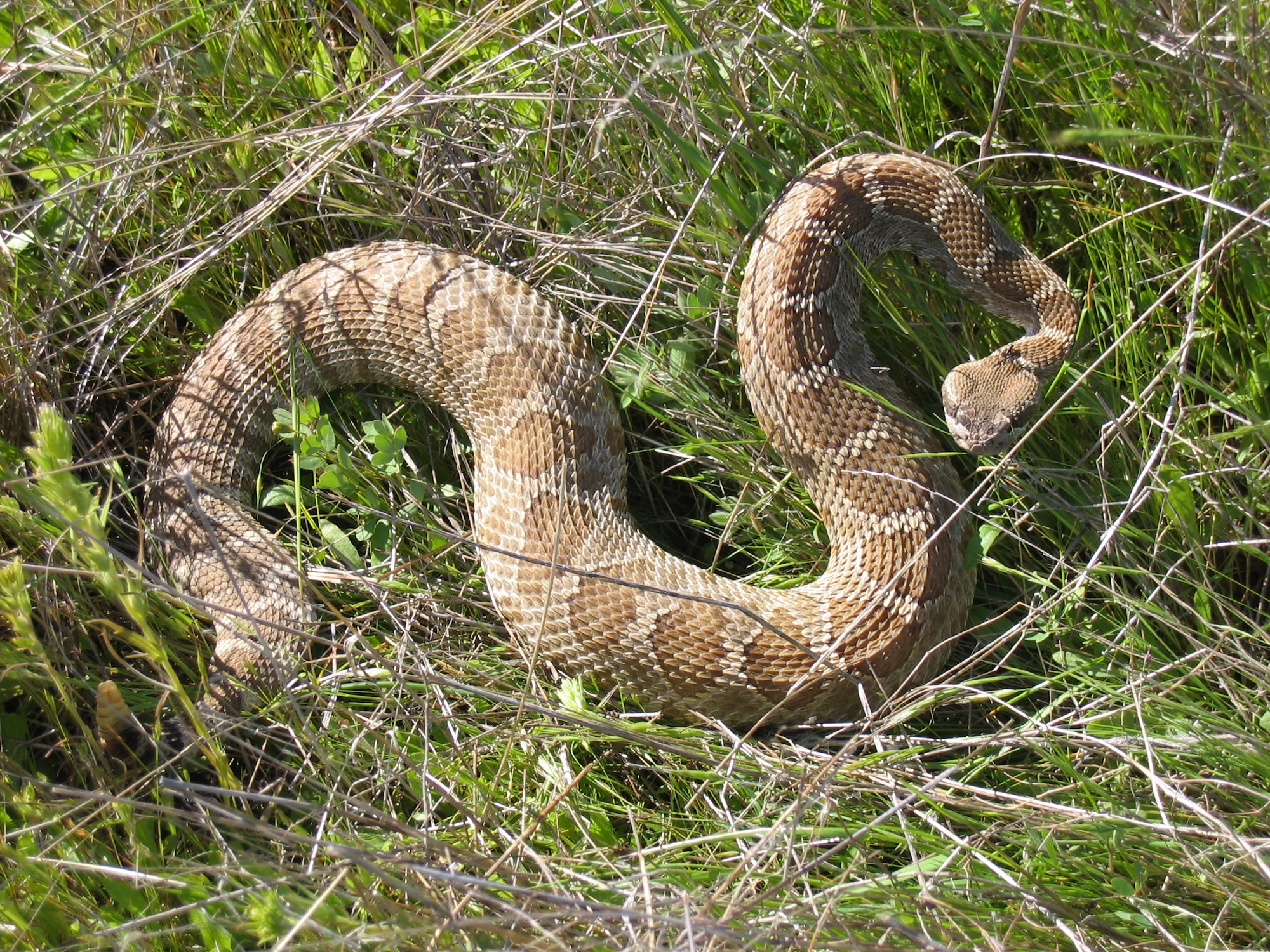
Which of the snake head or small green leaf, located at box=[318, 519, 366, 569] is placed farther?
small green leaf, located at box=[318, 519, 366, 569]

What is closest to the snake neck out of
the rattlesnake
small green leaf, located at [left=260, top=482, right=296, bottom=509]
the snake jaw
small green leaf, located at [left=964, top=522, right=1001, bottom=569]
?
the rattlesnake

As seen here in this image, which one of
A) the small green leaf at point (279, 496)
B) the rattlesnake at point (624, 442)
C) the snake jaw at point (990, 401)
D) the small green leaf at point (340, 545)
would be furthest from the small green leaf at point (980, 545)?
the small green leaf at point (279, 496)

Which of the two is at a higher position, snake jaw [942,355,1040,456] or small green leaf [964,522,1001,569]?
snake jaw [942,355,1040,456]

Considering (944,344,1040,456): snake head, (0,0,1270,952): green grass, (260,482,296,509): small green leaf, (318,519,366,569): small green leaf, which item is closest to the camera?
(0,0,1270,952): green grass

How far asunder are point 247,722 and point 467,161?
2492mm

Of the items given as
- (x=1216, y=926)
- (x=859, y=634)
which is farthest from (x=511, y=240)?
(x=1216, y=926)

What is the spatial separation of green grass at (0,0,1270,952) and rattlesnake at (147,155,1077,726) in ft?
0.54

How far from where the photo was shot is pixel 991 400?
3.51 metres

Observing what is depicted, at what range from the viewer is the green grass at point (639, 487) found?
9.28ft

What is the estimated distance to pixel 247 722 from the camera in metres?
3.51

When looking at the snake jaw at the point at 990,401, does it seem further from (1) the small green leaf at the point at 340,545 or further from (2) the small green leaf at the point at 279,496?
(2) the small green leaf at the point at 279,496

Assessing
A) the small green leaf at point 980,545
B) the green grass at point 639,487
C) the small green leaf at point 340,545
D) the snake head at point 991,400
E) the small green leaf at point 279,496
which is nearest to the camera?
the green grass at point 639,487

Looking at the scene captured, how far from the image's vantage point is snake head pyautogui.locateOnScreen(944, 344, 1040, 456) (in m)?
3.48

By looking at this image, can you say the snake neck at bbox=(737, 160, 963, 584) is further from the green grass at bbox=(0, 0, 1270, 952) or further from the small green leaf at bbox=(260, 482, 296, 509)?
the small green leaf at bbox=(260, 482, 296, 509)
